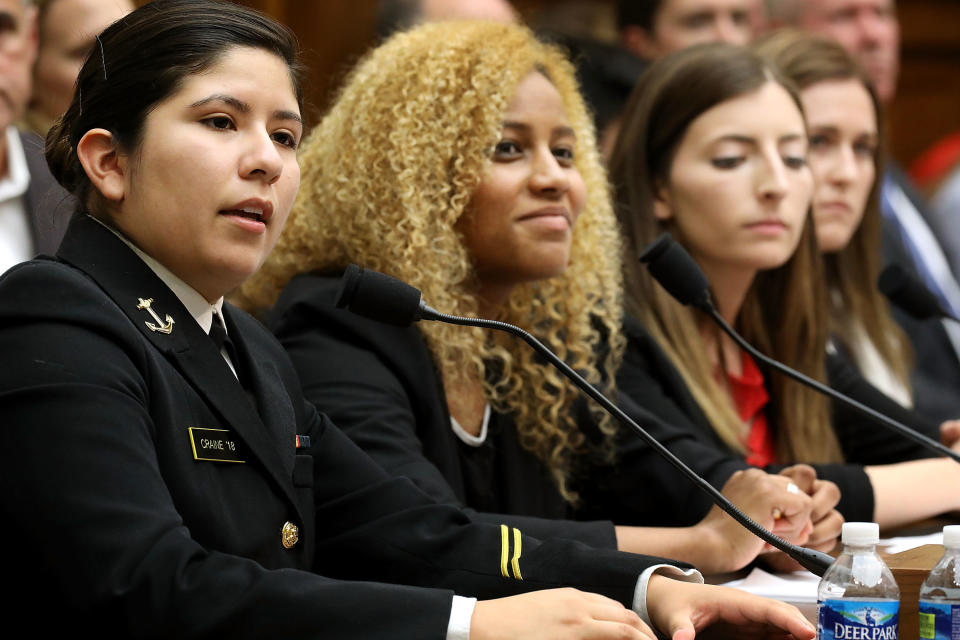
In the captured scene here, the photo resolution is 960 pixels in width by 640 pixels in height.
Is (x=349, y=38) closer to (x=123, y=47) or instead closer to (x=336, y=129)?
(x=336, y=129)

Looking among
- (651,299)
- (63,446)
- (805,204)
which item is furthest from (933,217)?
(63,446)

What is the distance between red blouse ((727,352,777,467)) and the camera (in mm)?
2533

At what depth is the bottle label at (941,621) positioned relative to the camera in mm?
1329

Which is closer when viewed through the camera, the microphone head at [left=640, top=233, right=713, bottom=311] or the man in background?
the microphone head at [left=640, top=233, right=713, bottom=311]

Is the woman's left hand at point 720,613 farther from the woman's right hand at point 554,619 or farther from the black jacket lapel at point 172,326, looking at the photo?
the black jacket lapel at point 172,326

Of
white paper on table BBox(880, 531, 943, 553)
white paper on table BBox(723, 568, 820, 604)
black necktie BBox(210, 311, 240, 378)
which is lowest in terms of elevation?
white paper on table BBox(723, 568, 820, 604)

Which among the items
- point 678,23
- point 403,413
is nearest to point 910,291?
point 403,413

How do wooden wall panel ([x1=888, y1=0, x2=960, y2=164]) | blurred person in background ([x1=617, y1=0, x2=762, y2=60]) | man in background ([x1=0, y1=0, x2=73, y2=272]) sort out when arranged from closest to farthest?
man in background ([x1=0, y1=0, x2=73, y2=272]), blurred person in background ([x1=617, y1=0, x2=762, y2=60]), wooden wall panel ([x1=888, y1=0, x2=960, y2=164])

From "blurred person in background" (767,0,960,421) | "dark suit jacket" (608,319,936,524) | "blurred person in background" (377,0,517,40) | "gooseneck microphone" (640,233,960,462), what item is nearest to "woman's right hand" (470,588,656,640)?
"gooseneck microphone" (640,233,960,462)

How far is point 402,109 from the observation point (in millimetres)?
2107

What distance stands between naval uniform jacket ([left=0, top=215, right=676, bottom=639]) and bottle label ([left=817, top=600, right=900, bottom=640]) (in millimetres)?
240

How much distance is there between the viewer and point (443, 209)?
2055 millimetres

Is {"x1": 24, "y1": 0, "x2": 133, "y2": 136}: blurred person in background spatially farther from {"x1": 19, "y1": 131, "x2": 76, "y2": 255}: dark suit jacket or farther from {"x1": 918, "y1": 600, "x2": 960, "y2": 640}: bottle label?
{"x1": 918, "y1": 600, "x2": 960, "y2": 640}: bottle label

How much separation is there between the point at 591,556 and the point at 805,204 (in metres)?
1.31
